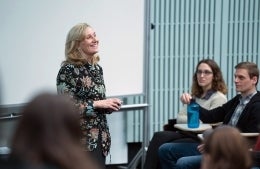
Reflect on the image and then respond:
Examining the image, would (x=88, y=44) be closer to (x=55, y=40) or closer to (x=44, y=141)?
(x=55, y=40)

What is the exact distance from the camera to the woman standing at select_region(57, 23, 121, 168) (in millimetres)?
4016

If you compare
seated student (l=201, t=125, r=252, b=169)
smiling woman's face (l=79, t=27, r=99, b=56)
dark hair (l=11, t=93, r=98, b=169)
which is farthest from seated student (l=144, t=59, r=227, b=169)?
dark hair (l=11, t=93, r=98, b=169)

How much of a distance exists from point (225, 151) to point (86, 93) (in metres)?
1.56

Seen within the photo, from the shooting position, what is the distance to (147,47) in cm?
552

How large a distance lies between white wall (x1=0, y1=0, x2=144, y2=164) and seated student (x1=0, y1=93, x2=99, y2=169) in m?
2.99

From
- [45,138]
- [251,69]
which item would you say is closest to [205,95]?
[251,69]

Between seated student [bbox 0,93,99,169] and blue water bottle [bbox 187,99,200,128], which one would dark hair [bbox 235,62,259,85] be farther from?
seated student [bbox 0,93,99,169]

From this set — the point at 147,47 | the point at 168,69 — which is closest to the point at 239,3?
the point at 168,69

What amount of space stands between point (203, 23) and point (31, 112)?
4934 millimetres

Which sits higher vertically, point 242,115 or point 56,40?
point 56,40

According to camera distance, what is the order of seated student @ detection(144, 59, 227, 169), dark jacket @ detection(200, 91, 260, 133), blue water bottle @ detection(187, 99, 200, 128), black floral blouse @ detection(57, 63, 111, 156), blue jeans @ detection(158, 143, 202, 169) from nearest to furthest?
black floral blouse @ detection(57, 63, 111, 156), dark jacket @ detection(200, 91, 260, 133), blue water bottle @ detection(187, 99, 200, 128), blue jeans @ detection(158, 143, 202, 169), seated student @ detection(144, 59, 227, 169)

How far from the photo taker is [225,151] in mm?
2684

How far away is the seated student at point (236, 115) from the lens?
457 centimetres

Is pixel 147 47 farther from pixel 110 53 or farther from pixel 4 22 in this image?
pixel 4 22
